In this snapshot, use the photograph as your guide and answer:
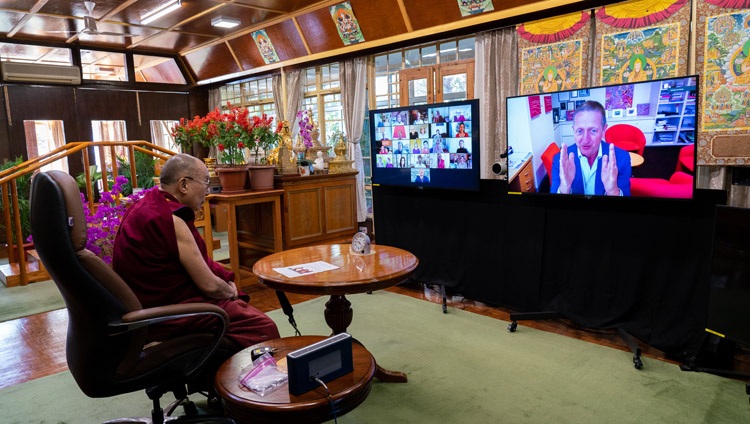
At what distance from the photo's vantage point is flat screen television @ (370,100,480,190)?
386 centimetres

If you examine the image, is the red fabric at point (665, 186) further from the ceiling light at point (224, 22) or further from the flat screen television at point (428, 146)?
the ceiling light at point (224, 22)

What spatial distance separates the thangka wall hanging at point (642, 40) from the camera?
398cm

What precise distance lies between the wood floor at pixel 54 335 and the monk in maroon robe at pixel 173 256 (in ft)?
5.26

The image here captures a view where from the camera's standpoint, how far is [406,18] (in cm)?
573

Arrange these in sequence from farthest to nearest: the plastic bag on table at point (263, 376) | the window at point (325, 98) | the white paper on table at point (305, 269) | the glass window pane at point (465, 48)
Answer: the window at point (325, 98), the glass window pane at point (465, 48), the white paper on table at point (305, 269), the plastic bag on table at point (263, 376)

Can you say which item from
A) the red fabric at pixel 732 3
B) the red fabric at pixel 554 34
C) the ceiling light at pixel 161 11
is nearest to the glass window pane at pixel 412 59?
the red fabric at pixel 554 34

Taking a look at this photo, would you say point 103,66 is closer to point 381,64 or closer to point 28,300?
point 381,64

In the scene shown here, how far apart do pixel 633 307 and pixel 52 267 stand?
10.2ft

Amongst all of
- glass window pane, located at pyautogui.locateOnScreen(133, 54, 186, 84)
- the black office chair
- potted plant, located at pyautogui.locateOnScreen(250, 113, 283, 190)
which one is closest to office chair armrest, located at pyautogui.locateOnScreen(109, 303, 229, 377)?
the black office chair

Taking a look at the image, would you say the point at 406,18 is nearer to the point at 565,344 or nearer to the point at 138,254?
the point at 565,344

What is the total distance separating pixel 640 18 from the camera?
4188 millimetres

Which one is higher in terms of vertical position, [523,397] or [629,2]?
[629,2]

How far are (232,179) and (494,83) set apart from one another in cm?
297

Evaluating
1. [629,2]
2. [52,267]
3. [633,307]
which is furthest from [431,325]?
[629,2]
